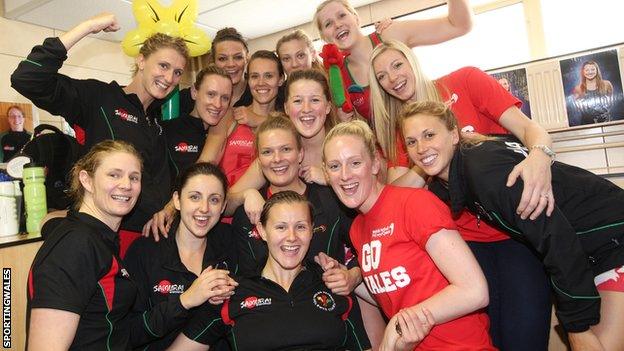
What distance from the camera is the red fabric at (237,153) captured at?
8.75 ft

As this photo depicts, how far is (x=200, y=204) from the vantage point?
197 cm

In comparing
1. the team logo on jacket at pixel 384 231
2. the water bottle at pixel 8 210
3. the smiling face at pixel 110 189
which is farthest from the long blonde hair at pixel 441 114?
the water bottle at pixel 8 210

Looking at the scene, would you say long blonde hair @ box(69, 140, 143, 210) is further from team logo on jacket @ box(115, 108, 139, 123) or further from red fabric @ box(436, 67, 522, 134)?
red fabric @ box(436, 67, 522, 134)

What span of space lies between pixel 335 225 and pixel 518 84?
3358 mm

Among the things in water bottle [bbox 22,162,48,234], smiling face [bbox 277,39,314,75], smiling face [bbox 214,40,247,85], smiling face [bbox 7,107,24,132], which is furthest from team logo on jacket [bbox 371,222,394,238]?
smiling face [bbox 7,107,24,132]

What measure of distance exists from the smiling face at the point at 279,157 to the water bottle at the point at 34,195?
1323 millimetres

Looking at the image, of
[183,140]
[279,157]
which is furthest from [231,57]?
[279,157]

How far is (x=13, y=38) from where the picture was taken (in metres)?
4.67

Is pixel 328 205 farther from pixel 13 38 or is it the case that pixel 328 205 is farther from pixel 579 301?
pixel 13 38

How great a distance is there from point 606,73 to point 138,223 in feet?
14.0

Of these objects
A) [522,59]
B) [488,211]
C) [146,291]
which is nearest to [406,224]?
[488,211]

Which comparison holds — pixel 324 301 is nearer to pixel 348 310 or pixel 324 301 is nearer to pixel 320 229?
pixel 348 310

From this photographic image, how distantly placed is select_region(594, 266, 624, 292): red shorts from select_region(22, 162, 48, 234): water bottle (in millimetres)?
2748

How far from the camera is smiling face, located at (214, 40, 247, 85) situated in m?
3.07
